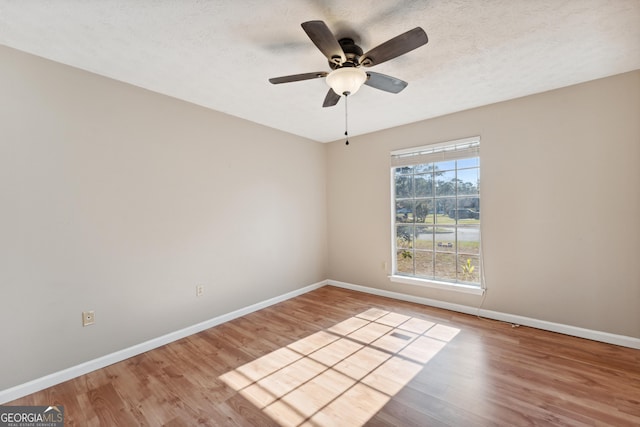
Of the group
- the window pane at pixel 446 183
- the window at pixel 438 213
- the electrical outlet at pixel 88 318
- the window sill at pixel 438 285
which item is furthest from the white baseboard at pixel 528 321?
the electrical outlet at pixel 88 318

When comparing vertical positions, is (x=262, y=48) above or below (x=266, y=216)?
above

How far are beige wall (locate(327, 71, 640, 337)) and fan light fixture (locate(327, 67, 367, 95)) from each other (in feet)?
6.54

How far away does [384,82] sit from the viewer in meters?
2.08

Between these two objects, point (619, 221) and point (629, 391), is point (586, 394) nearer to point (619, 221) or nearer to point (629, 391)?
point (629, 391)

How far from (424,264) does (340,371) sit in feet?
6.82

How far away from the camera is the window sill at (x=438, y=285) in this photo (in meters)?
3.25

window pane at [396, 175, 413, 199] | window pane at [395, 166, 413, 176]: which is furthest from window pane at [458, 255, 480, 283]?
window pane at [395, 166, 413, 176]

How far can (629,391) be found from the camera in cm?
188

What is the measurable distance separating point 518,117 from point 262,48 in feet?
8.98

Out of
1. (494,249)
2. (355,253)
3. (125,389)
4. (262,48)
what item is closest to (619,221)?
(494,249)

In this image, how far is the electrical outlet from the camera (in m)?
2.22

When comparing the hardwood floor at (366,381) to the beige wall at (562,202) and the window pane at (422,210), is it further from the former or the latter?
the window pane at (422,210)

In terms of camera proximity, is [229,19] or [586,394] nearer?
[229,19]

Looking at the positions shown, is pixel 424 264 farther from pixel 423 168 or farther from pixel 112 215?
pixel 112 215
